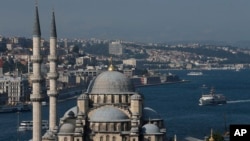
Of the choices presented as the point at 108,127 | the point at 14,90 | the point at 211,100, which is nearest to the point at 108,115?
the point at 108,127

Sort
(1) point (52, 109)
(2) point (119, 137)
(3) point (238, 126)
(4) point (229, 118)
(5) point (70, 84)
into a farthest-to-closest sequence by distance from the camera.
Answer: (5) point (70, 84) → (4) point (229, 118) → (1) point (52, 109) → (2) point (119, 137) → (3) point (238, 126)

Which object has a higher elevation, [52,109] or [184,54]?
[184,54]

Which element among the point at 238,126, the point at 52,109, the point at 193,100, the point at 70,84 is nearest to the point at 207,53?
the point at 70,84

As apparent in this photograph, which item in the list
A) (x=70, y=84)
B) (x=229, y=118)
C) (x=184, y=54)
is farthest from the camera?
(x=184, y=54)

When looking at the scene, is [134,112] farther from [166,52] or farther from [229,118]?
[166,52]

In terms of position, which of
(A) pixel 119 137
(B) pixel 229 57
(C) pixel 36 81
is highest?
(B) pixel 229 57

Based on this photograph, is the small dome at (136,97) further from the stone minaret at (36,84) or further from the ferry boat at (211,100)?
the ferry boat at (211,100)
